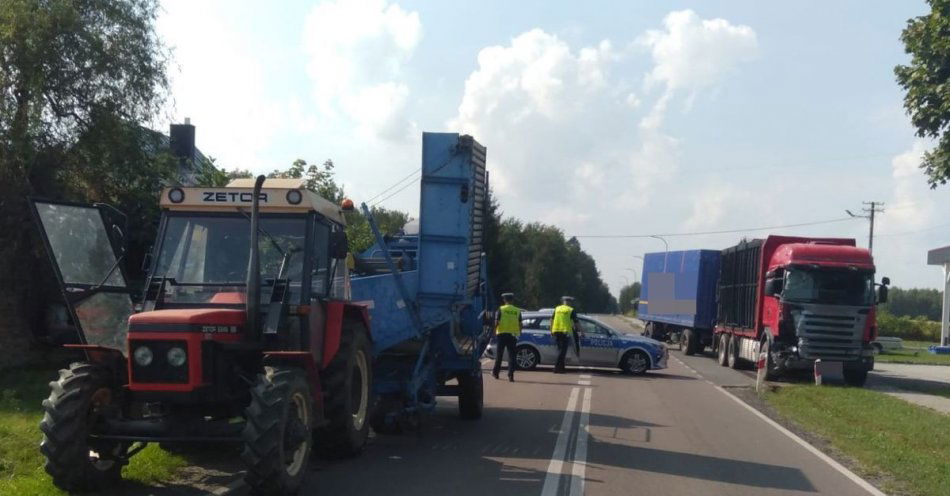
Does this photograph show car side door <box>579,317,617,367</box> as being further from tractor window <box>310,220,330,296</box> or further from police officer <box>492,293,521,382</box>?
tractor window <box>310,220,330,296</box>

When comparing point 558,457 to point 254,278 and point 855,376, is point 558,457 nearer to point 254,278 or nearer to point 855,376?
point 254,278

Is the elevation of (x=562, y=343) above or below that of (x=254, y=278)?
below

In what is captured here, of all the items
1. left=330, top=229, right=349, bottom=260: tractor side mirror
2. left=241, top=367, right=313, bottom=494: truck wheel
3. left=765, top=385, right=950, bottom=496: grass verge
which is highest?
left=330, top=229, right=349, bottom=260: tractor side mirror

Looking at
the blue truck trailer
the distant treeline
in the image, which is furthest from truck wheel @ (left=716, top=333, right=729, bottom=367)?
the distant treeline

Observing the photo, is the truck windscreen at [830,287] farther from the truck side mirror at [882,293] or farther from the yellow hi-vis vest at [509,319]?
the yellow hi-vis vest at [509,319]

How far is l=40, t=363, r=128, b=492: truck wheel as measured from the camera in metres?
7.70

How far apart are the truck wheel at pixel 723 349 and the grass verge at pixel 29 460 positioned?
69.4ft

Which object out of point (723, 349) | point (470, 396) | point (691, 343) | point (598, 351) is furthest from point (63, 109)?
point (691, 343)

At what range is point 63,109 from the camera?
19781 millimetres

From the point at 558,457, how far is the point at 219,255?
469 cm

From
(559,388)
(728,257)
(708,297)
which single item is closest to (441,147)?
(559,388)

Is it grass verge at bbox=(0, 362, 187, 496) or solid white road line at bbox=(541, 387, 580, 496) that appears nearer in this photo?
grass verge at bbox=(0, 362, 187, 496)

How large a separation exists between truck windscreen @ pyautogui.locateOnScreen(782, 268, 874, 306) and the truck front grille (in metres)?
0.24

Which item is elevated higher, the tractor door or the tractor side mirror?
the tractor side mirror
